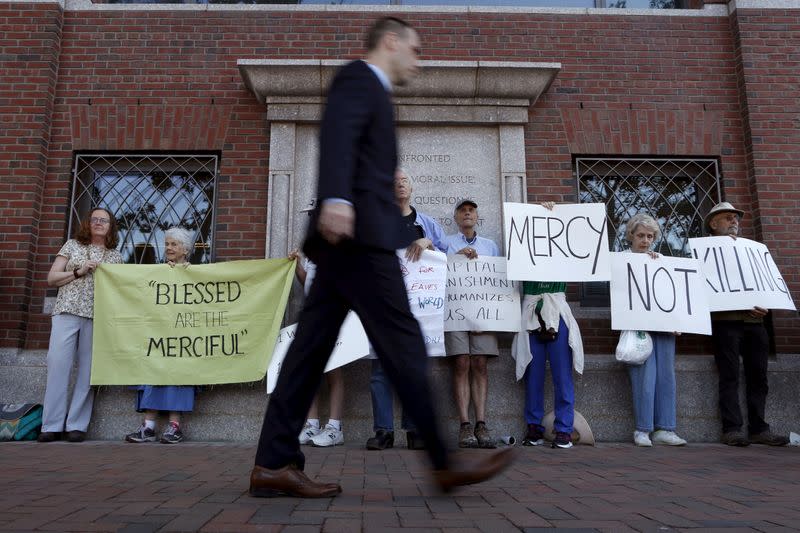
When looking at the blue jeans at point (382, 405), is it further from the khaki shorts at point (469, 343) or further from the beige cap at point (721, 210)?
the beige cap at point (721, 210)

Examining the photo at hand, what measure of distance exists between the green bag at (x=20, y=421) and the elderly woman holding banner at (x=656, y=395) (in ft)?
17.2

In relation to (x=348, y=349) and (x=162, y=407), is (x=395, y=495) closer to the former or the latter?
(x=348, y=349)

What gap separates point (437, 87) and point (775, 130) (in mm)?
3568

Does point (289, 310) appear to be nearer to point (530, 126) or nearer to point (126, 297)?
point (126, 297)

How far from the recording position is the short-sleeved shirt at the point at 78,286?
608cm

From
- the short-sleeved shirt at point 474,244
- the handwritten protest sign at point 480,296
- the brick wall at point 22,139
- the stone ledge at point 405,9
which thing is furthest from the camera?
the stone ledge at point 405,9

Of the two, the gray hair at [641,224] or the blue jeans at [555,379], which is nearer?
the blue jeans at [555,379]

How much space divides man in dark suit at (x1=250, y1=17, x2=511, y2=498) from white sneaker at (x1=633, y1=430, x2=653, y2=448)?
11.3 ft

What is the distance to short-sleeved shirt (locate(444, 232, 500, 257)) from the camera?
630 centimetres

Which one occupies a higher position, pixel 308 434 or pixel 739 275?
pixel 739 275

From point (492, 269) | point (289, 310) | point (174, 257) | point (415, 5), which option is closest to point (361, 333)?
point (289, 310)

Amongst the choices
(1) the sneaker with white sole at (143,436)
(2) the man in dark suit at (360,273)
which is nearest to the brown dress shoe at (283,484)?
(2) the man in dark suit at (360,273)

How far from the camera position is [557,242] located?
243 inches

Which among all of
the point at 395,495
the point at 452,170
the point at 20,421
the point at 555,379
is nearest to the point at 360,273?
the point at 395,495
